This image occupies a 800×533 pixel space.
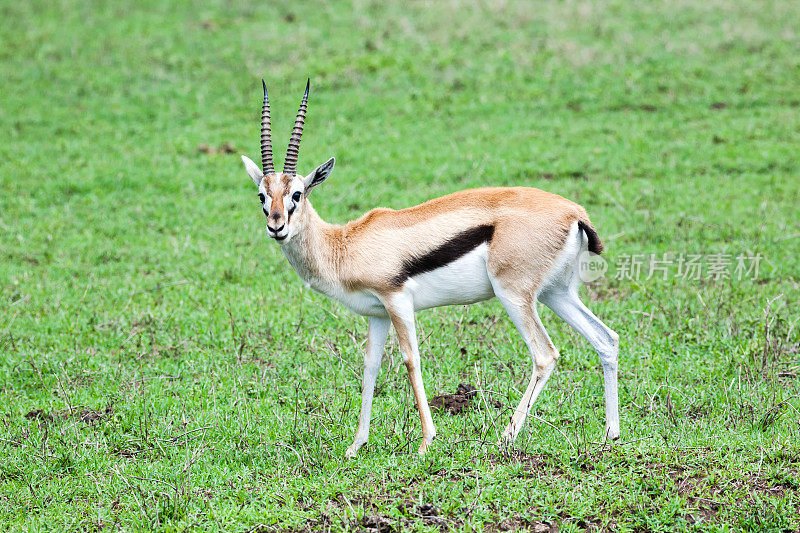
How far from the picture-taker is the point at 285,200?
5.46 meters

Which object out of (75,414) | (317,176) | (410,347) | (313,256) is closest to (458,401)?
(410,347)

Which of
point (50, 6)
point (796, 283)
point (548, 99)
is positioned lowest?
point (796, 283)

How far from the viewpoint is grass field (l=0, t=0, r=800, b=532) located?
16.8 ft

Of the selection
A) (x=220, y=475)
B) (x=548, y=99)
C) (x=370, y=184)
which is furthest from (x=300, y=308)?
(x=548, y=99)

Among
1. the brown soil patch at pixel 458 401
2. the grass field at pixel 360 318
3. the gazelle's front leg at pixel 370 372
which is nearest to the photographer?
the grass field at pixel 360 318

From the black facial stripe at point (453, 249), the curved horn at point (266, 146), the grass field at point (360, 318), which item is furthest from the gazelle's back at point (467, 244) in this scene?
the grass field at point (360, 318)

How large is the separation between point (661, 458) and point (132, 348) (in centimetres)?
476

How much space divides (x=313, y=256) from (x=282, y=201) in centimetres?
52

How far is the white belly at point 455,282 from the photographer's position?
559 centimetres

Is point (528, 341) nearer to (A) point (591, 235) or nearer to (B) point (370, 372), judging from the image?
(A) point (591, 235)

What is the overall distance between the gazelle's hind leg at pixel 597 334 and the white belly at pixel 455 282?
0.47 metres

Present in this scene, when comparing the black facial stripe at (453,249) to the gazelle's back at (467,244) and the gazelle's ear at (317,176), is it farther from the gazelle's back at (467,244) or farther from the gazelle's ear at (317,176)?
the gazelle's ear at (317,176)

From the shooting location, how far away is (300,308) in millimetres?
8367

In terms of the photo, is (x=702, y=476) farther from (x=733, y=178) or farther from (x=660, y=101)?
(x=660, y=101)
